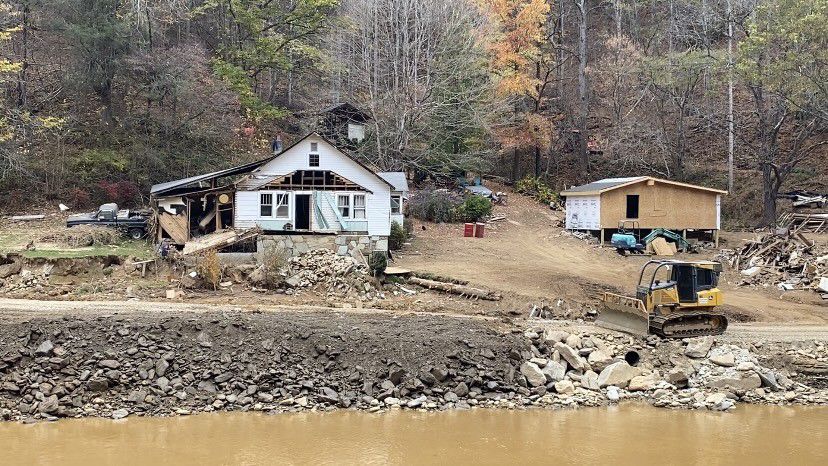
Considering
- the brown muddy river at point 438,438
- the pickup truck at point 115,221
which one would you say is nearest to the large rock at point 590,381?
the brown muddy river at point 438,438

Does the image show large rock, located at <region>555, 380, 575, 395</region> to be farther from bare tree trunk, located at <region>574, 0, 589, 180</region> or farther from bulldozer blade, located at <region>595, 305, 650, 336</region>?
bare tree trunk, located at <region>574, 0, 589, 180</region>

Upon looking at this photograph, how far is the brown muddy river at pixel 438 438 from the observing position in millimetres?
13031

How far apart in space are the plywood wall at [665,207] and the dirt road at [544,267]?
2.50m

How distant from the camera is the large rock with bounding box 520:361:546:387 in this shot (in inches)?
691

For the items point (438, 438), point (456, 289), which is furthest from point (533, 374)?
point (456, 289)

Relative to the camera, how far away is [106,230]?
28.2 m

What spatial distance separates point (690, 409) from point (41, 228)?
26.5 m

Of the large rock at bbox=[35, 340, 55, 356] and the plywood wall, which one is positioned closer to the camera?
the large rock at bbox=[35, 340, 55, 356]

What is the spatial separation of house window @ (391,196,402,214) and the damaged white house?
402cm

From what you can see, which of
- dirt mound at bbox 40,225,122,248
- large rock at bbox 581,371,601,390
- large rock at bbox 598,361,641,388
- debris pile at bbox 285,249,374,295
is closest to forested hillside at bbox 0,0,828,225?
dirt mound at bbox 40,225,122,248

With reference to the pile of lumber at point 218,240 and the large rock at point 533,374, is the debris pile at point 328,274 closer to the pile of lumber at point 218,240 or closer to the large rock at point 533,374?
the pile of lumber at point 218,240

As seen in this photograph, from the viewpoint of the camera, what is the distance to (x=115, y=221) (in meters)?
29.2

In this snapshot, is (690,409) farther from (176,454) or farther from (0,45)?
(0,45)

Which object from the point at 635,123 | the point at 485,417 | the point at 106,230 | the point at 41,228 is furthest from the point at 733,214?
the point at 41,228
